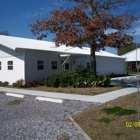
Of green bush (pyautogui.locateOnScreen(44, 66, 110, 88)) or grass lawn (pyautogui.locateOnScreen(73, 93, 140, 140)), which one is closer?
grass lawn (pyautogui.locateOnScreen(73, 93, 140, 140))

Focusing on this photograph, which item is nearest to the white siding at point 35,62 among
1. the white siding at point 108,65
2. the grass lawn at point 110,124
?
the white siding at point 108,65

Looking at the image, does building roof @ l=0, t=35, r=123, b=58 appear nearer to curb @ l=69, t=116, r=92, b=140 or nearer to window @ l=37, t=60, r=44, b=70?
window @ l=37, t=60, r=44, b=70

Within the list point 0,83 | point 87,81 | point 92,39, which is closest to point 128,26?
point 92,39

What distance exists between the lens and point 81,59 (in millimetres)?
24203

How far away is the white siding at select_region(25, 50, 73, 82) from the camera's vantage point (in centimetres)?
1797

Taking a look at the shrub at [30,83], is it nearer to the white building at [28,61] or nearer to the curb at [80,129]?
the white building at [28,61]

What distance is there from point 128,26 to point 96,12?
289 cm

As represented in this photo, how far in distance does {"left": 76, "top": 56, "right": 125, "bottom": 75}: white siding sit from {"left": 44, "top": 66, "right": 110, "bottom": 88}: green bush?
770cm

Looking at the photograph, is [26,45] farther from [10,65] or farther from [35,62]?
[10,65]

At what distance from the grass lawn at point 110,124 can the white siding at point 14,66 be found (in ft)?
38.7

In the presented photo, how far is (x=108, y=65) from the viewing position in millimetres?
29656

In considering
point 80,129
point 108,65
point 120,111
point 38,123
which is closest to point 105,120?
point 80,129

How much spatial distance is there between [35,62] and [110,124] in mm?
13746

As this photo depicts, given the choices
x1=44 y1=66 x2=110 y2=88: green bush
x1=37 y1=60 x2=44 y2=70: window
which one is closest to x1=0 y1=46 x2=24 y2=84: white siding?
x1=37 y1=60 x2=44 y2=70: window
